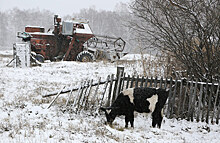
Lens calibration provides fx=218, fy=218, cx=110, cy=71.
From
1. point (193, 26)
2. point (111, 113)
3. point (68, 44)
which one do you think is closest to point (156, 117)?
point (111, 113)

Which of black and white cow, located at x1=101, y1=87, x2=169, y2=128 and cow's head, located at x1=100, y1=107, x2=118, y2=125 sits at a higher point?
black and white cow, located at x1=101, y1=87, x2=169, y2=128

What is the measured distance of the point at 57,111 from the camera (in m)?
6.36

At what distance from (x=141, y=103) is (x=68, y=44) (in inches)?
601

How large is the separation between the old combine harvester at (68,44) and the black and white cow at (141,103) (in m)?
12.4

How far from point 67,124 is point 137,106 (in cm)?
176

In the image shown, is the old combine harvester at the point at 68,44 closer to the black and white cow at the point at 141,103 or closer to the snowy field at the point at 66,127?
the snowy field at the point at 66,127

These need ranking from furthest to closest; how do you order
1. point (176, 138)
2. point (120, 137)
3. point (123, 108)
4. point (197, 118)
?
point (197, 118), point (123, 108), point (176, 138), point (120, 137)

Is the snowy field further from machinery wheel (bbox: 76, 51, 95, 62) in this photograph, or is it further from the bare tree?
machinery wheel (bbox: 76, 51, 95, 62)

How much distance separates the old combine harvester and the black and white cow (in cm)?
1237

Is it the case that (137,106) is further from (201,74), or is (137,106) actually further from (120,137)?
(201,74)

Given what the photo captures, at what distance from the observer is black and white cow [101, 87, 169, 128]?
17.4 feet

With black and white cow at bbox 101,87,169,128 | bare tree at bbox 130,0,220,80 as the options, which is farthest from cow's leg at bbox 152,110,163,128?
bare tree at bbox 130,0,220,80

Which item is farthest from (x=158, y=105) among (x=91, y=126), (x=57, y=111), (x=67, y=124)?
(x=57, y=111)

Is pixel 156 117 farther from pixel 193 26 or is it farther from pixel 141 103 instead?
pixel 193 26
